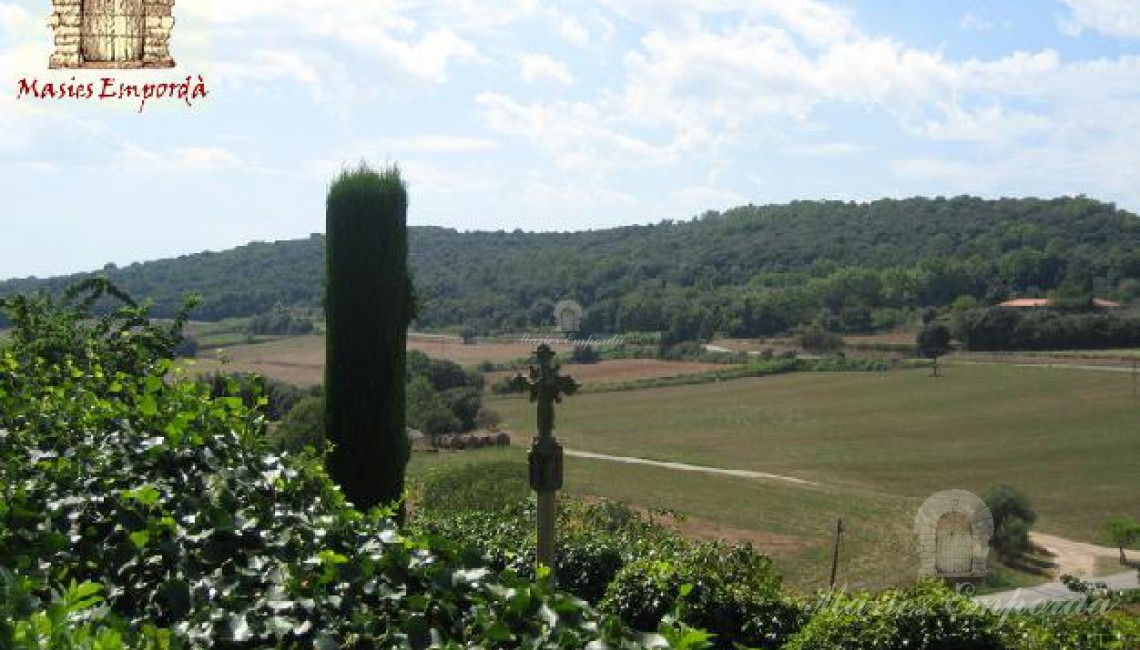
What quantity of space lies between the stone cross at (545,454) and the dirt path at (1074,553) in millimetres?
18847

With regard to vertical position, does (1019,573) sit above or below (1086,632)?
below

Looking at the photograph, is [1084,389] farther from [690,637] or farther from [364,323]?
[690,637]

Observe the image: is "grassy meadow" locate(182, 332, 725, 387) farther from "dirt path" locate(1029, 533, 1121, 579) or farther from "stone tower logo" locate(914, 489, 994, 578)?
"stone tower logo" locate(914, 489, 994, 578)

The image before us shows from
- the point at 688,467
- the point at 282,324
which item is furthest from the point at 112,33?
the point at 282,324

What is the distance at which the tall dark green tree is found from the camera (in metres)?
12.9

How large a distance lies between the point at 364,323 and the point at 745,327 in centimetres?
7335

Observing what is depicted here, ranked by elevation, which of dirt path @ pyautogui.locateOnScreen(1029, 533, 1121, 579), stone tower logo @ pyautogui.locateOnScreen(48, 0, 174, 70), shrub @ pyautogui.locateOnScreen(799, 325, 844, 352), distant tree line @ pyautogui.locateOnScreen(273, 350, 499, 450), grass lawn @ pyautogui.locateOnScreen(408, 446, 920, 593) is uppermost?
stone tower logo @ pyautogui.locateOnScreen(48, 0, 174, 70)

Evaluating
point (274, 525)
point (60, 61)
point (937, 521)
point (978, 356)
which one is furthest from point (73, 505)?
point (978, 356)

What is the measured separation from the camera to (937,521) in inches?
906

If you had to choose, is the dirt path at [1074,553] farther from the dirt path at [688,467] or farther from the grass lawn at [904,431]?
the dirt path at [688,467]

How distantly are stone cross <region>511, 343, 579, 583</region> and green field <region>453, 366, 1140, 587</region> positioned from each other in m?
13.6

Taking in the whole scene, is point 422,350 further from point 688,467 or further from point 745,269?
point 745,269

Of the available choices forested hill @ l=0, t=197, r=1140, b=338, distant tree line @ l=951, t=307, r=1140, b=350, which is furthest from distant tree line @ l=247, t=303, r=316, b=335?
distant tree line @ l=951, t=307, r=1140, b=350

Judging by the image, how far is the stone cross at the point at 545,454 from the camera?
9.62 m
